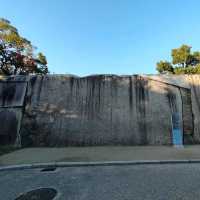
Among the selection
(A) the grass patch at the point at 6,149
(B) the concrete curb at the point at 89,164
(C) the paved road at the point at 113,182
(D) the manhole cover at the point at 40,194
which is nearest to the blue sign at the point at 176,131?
(B) the concrete curb at the point at 89,164

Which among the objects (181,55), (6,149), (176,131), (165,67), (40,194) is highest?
(181,55)

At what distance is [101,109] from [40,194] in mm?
5819

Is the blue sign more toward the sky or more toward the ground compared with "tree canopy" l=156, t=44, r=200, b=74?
more toward the ground

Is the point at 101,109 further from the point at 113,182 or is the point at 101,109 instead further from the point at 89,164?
the point at 113,182

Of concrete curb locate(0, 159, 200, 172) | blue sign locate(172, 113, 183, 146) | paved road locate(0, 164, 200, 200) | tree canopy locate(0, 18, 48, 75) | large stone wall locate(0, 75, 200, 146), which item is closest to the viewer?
paved road locate(0, 164, 200, 200)

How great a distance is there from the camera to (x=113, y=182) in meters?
3.89

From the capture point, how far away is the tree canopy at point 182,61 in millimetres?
18016

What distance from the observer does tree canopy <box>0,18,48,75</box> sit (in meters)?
16.1

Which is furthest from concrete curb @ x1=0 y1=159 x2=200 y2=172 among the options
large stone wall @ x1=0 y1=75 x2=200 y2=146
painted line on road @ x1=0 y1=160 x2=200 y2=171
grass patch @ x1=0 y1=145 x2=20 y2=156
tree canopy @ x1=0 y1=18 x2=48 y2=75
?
tree canopy @ x1=0 y1=18 x2=48 y2=75

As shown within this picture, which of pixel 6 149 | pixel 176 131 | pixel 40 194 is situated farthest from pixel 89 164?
pixel 176 131

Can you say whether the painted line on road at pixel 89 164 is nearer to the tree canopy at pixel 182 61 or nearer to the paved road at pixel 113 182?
A: the paved road at pixel 113 182

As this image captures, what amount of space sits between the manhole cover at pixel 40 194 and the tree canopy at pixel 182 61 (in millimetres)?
17230

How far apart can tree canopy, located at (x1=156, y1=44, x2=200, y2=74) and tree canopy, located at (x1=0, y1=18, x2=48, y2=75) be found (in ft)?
42.4

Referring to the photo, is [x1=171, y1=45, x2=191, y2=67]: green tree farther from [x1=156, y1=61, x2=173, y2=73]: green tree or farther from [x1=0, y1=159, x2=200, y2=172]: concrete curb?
[x1=0, y1=159, x2=200, y2=172]: concrete curb
